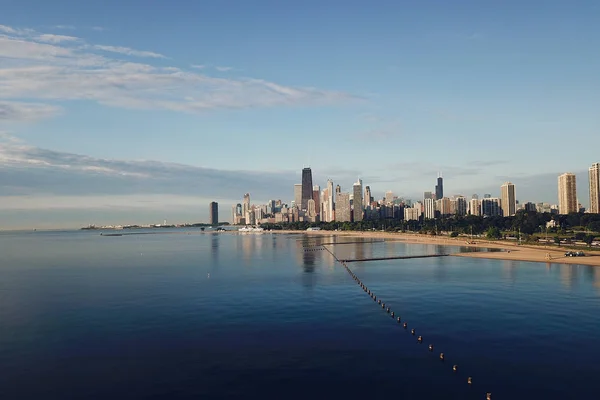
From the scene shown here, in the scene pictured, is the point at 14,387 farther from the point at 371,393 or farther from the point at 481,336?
the point at 481,336

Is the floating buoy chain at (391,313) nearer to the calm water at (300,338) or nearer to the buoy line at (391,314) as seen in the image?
the buoy line at (391,314)

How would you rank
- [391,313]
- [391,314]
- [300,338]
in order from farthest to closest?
[391,313], [391,314], [300,338]

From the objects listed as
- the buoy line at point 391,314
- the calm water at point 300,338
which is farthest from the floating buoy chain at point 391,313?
the calm water at point 300,338

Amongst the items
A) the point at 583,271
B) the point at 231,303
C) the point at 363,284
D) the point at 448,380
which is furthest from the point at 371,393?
the point at 583,271

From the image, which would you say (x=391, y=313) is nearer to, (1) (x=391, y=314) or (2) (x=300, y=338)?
(1) (x=391, y=314)

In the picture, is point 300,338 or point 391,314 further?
point 391,314

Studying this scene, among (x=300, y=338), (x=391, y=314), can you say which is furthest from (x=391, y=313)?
(x=300, y=338)

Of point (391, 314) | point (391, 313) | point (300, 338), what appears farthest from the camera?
point (391, 313)

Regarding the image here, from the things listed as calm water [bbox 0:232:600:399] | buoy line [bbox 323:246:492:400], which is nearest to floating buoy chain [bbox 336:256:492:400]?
buoy line [bbox 323:246:492:400]

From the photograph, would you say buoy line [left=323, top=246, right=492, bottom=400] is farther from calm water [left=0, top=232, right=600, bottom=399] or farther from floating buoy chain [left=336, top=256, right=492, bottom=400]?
calm water [left=0, top=232, right=600, bottom=399]
